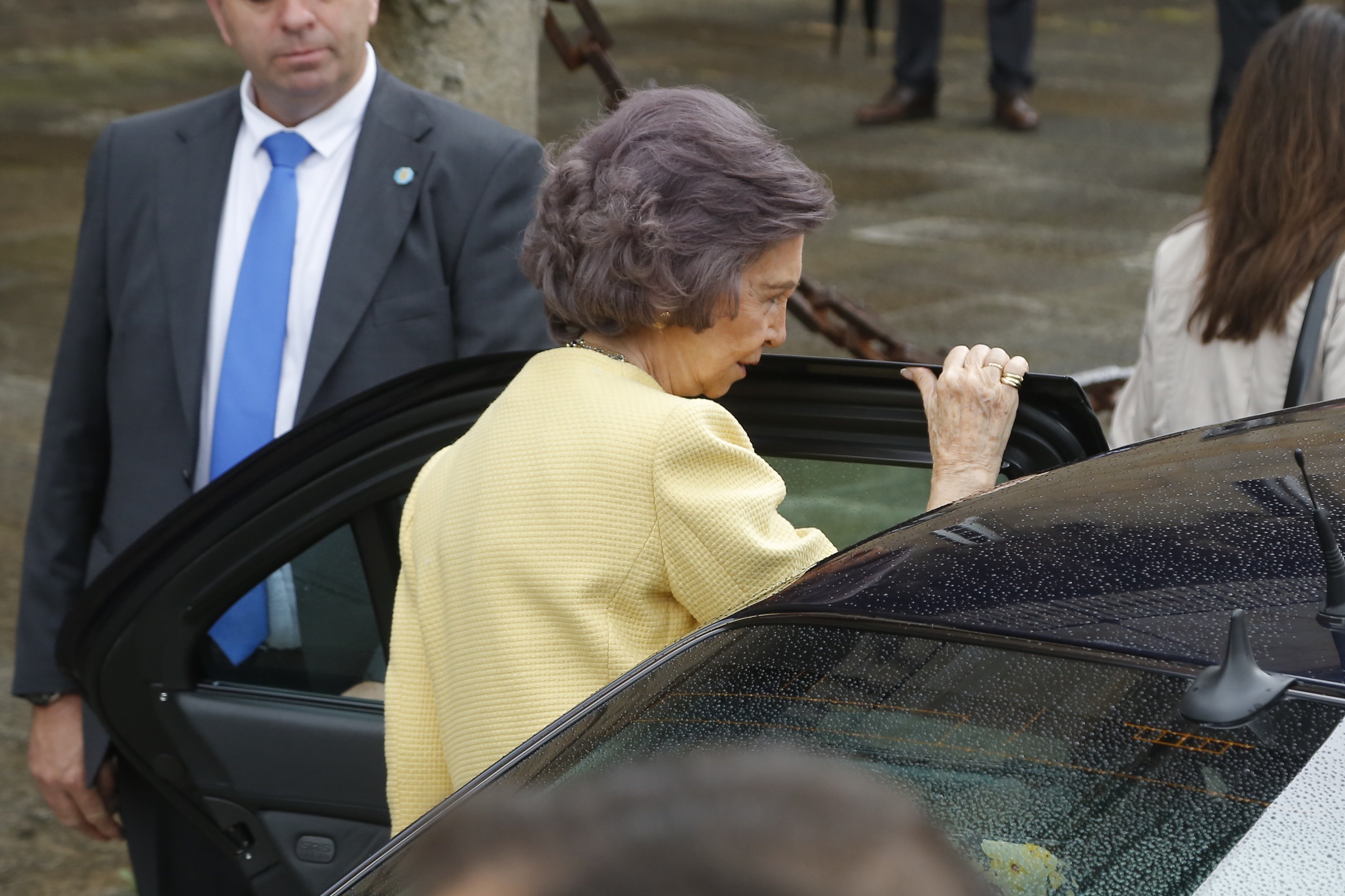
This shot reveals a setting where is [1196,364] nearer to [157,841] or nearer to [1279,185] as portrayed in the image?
[1279,185]

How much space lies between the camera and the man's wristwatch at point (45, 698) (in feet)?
9.67

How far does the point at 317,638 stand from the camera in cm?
279

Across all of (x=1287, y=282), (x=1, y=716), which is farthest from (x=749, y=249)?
(x=1, y=716)

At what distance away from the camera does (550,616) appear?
1.88 metres

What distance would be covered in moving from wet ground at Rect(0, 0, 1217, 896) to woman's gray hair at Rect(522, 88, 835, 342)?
96.1 inches

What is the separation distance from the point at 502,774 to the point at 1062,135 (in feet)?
33.0

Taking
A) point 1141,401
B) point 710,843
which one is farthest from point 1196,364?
point 710,843

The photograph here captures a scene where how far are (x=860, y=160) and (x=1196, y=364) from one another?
23.9 feet

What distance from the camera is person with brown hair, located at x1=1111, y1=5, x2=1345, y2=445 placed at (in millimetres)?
3205

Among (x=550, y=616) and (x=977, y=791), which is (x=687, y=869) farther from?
(x=550, y=616)

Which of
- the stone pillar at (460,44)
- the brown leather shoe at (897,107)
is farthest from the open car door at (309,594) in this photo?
the brown leather shoe at (897,107)

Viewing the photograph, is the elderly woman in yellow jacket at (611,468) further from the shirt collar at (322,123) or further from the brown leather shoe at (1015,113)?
the brown leather shoe at (1015,113)

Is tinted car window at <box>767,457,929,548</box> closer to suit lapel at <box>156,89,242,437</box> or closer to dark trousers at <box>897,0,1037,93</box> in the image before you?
suit lapel at <box>156,89,242,437</box>

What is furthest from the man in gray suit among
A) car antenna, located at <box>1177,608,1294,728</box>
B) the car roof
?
car antenna, located at <box>1177,608,1294,728</box>
